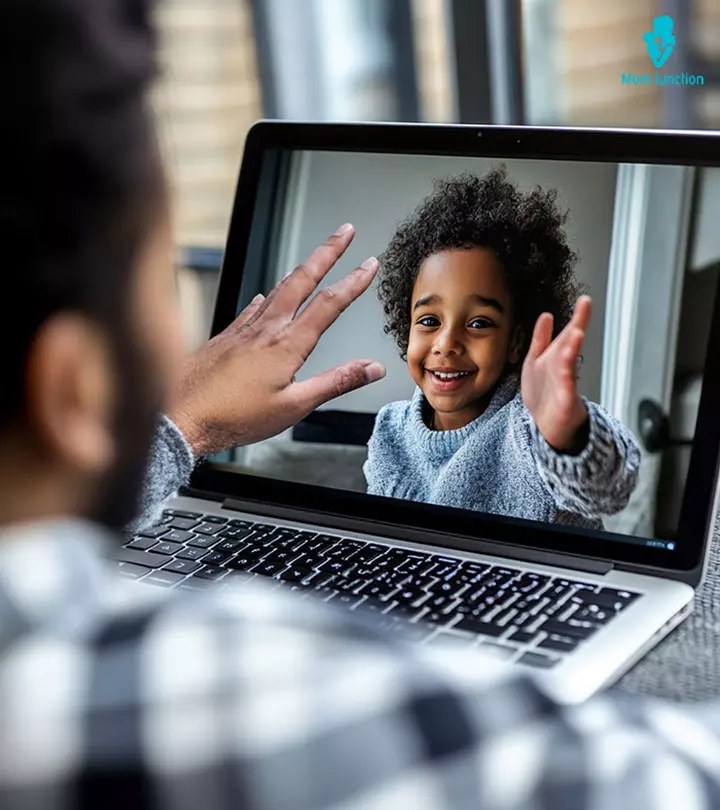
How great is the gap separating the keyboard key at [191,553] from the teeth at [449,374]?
8.5 inches

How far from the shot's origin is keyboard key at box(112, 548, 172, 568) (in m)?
0.75

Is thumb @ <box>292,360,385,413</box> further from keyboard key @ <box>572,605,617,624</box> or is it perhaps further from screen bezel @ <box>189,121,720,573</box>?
keyboard key @ <box>572,605,617,624</box>

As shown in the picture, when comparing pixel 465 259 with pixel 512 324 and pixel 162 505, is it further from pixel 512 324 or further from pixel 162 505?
pixel 162 505

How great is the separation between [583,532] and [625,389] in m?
0.10

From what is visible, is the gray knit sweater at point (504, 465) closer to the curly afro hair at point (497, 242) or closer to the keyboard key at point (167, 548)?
the curly afro hair at point (497, 242)

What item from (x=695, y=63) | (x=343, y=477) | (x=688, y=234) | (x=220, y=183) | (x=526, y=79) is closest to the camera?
(x=688, y=234)

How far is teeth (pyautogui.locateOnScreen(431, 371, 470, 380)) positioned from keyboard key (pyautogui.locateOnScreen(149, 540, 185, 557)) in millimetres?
229

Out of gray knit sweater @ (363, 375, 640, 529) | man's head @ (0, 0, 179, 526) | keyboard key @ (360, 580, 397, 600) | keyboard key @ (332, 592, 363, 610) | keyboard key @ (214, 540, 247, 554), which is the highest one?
man's head @ (0, 0, 179, 526)

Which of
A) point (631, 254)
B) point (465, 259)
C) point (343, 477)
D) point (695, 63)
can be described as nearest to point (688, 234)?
point (631, 254)

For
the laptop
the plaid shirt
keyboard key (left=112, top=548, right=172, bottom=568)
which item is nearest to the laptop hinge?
the laptop

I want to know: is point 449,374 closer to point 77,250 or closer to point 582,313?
point 582,313

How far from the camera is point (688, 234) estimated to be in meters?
0.70

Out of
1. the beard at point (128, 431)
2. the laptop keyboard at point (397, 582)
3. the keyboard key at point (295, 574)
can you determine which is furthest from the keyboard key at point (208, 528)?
the beard at point (128, 431)

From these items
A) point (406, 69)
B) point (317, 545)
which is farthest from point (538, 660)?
point (406, 69)
